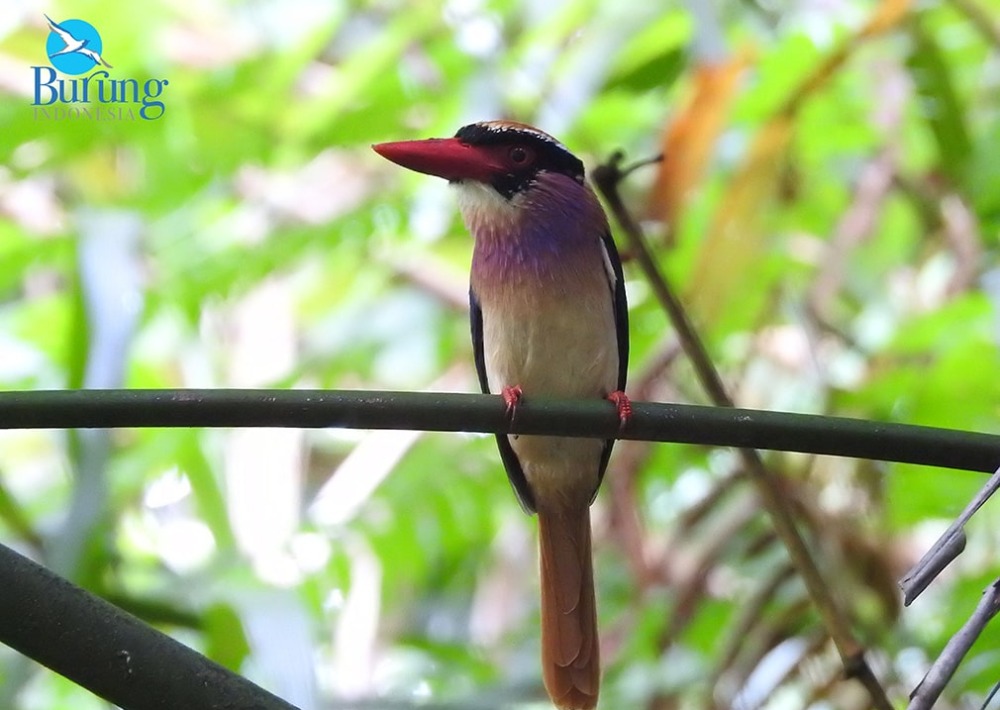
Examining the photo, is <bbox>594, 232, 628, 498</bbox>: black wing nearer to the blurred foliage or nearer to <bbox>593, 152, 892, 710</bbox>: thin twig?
the blurred foliage

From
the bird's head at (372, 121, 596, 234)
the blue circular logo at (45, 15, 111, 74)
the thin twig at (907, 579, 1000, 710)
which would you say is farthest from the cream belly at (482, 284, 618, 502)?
the thin twig at (907, 579, 1000, 710)

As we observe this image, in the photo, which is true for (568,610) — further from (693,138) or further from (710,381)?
(693,138)

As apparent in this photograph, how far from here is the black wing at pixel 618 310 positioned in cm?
171

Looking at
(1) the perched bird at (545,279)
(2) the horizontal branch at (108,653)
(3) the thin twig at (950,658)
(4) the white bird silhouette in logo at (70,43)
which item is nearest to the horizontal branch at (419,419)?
(2) the horizontal branch at (108,653)

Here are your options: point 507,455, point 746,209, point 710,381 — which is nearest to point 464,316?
point 507,455

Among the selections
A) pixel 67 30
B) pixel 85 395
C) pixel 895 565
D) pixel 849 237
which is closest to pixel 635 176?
pixel 849 237

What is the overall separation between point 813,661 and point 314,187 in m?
1.99

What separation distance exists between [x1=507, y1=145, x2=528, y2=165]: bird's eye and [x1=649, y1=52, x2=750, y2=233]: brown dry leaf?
0.71 feet

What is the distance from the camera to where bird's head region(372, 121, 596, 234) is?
1564 millimetres

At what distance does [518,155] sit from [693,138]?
0.29 m

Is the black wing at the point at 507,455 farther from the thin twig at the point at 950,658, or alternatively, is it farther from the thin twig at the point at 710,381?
the thin twig at the point at 950,658

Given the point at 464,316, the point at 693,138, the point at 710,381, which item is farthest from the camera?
the point at 464,316

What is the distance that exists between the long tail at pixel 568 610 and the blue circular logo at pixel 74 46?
109cm

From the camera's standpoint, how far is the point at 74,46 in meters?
2.10
